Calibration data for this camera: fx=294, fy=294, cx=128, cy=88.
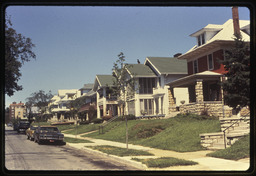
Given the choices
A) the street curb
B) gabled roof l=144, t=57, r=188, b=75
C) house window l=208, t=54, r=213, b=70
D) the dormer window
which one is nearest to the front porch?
house window l=208, t=54, r=213, b=70

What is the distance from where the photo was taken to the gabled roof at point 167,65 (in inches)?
1528

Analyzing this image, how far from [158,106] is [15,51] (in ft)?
73.7

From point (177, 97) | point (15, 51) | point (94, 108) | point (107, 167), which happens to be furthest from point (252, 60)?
point (94, 108)

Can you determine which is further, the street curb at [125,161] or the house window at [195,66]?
the house window at [195,66]

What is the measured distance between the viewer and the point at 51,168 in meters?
11.6

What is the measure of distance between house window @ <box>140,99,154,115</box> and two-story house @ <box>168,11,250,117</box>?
857 cm

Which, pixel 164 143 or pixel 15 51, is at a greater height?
pixel 15 51

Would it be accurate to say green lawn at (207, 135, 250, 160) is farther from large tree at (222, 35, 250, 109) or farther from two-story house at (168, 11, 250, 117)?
two-story house at (168, 11, 250, 117)

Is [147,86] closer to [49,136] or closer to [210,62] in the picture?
[210,62]

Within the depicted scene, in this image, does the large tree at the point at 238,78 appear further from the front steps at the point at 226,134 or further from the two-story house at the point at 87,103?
the two-story house at the point at 87,103

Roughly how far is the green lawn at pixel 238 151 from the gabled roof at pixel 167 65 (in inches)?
982

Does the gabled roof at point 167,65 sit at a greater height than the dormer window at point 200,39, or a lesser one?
lesser

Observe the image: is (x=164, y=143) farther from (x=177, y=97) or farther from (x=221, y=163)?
(x=177, y=97)

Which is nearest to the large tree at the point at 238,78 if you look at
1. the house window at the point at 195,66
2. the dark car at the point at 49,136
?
the house window at the point at 195,66
